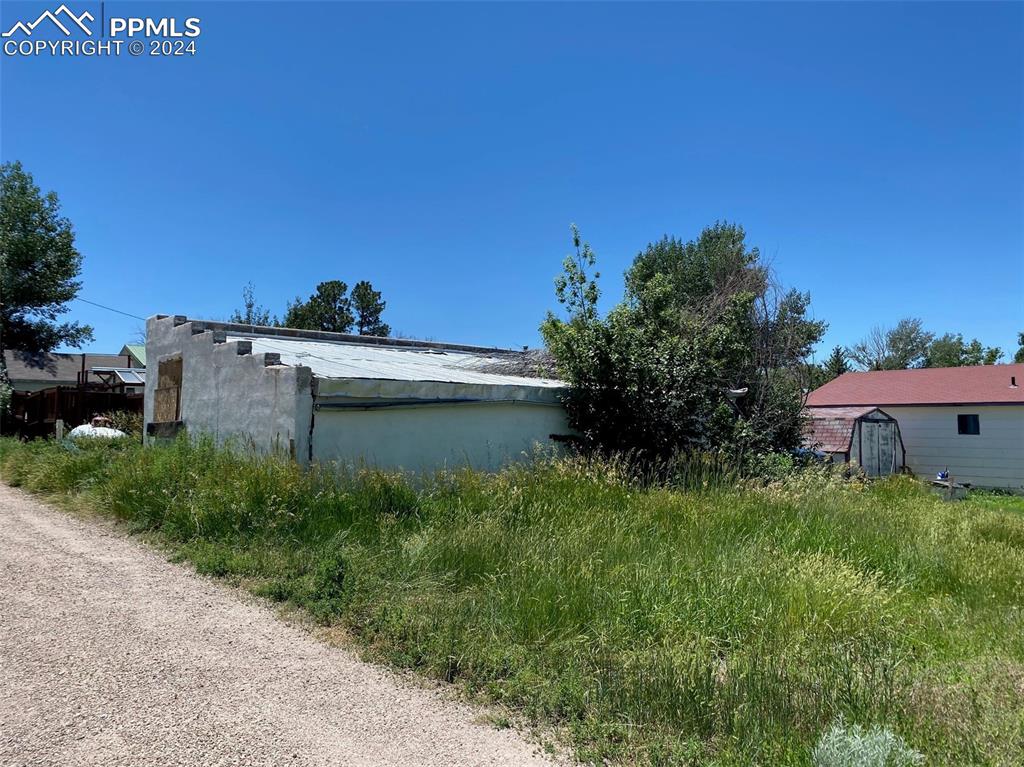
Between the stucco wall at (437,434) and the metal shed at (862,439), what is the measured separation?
435 inches

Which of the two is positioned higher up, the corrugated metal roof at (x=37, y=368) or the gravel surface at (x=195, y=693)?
the corrugated metal roof at (x=37, y=368)

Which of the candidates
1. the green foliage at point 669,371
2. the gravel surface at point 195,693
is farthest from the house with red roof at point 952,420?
the gravel surface at point 195,693

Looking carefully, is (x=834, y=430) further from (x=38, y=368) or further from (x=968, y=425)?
(x=38, y=368)

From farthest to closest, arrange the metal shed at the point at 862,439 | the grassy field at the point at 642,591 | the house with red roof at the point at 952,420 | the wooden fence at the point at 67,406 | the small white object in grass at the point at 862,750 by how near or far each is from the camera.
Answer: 1. the house with red roof at the point at 952,420
2. the wooden fence at the point at 67,406
3. the metal shed at the point at 862,439
4. the grassy field at the point at 642,591
5. the small white object in grass at the point at 862,750

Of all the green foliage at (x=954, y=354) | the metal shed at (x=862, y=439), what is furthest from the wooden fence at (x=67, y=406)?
the green foliage at (x=954, y=354)

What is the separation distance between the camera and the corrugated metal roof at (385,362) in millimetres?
10516

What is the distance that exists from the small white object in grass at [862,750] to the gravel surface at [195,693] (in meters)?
1.43

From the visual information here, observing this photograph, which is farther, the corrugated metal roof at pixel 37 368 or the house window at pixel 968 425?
the corrugated metal roof at pixel 37 368

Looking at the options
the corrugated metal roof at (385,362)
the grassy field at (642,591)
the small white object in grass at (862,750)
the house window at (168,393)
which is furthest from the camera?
the house window at (168,393)

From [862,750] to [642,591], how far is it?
2441mm

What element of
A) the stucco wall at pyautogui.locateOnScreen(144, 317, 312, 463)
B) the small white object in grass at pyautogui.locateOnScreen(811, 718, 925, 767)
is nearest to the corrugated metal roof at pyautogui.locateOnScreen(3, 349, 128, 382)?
the stucco wall at pyautogui.locateOnScreen(144, 317, 312, 463)

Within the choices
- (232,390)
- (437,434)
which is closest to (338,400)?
(437,434)

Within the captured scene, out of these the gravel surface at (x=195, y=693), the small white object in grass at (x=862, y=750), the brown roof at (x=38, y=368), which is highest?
the brown roof at (x=38, y=368)

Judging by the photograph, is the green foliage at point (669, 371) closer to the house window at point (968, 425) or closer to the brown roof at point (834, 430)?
the brown roof at point (834, 430)
